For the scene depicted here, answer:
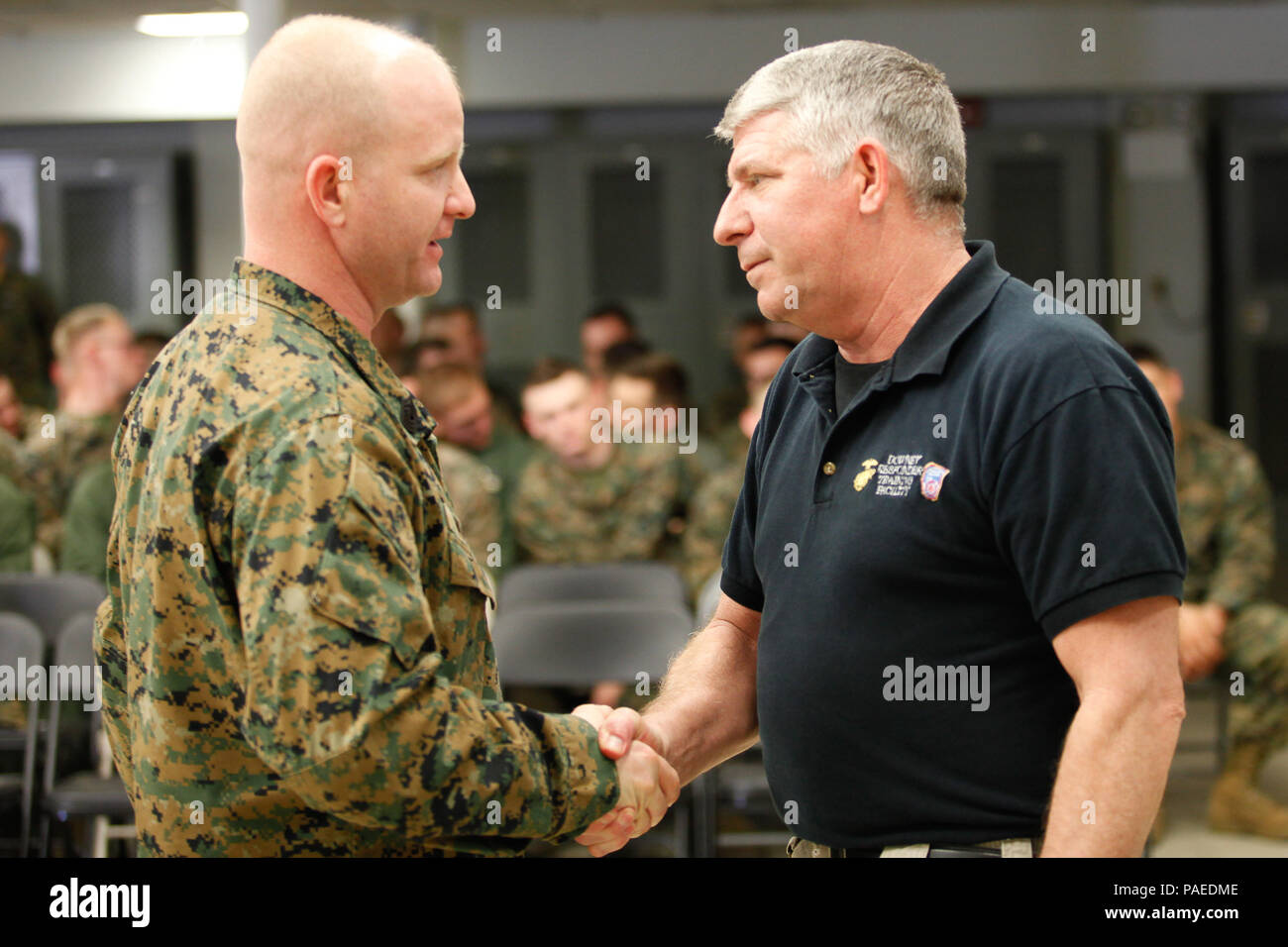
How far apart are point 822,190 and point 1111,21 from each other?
507 cm

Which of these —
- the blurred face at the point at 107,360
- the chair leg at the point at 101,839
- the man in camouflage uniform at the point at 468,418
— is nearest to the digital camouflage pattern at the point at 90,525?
the blurred face at the point at 107,360

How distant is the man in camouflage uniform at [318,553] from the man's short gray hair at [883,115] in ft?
1.40

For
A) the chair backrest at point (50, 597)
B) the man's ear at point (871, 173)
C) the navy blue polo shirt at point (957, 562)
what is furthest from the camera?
the chair backrest at point (50, 597)

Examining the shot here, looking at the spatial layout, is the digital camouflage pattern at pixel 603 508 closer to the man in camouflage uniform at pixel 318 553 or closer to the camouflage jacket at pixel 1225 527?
the camouflage jacket at pixel 1225 527

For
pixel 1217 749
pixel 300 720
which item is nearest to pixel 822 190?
pixel 300 720

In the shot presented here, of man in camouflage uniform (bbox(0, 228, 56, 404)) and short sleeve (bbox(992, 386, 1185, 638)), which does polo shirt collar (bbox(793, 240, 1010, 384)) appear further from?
man in camouflage uniform (bbox(0, 228, 56, 404))

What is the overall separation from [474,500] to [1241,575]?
8.16 feet

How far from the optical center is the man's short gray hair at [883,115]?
157cm

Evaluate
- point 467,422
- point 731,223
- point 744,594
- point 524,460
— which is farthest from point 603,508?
point 731,223

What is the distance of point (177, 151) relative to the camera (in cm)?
648

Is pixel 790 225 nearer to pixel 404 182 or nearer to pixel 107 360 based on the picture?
pixel 404 182

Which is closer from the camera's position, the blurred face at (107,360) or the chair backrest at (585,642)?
the chair backrest at (585,642)

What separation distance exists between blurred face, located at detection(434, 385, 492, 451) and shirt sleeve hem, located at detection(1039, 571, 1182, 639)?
12.3ft

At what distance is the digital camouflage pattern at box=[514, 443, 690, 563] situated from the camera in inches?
187
